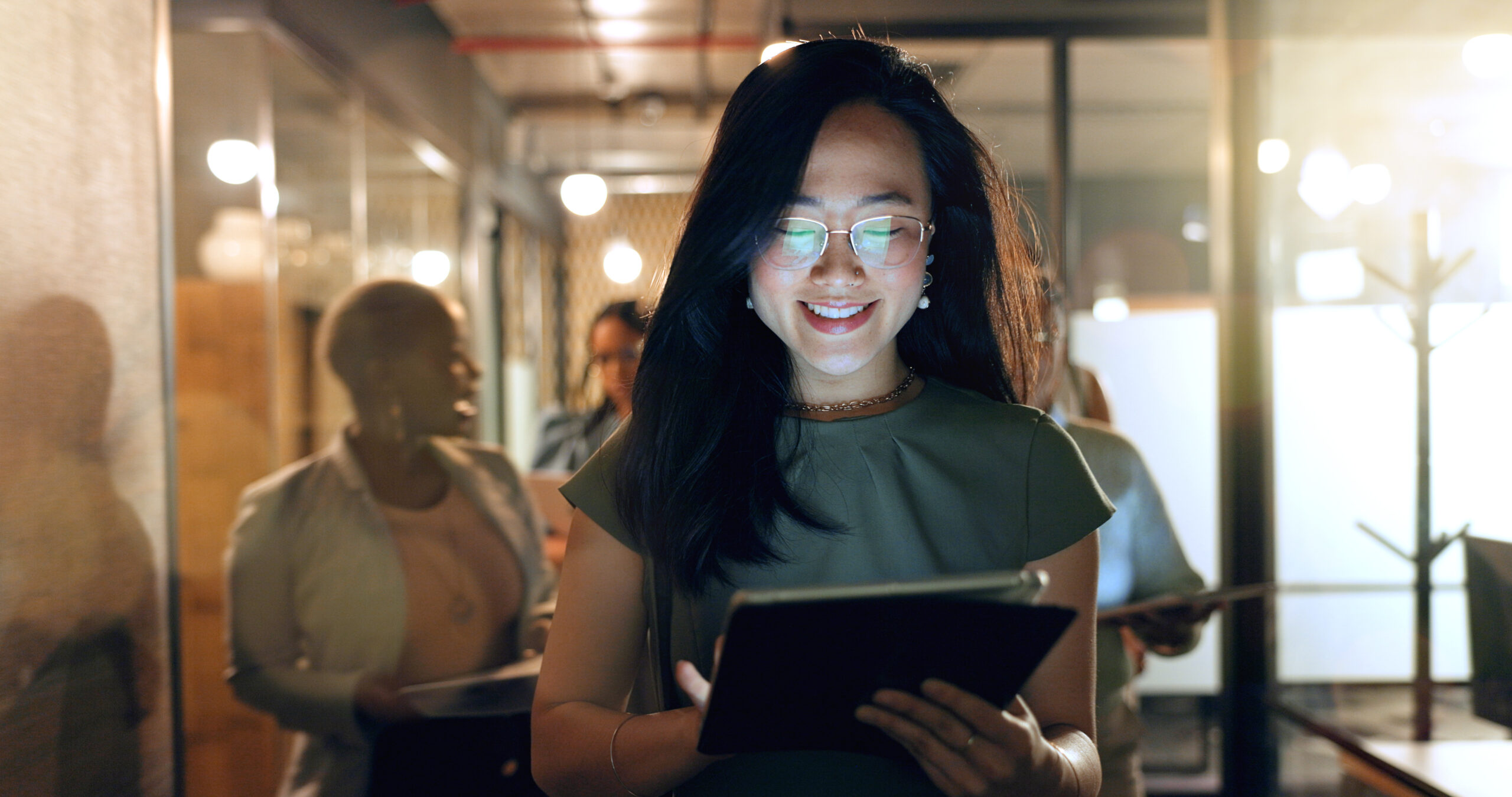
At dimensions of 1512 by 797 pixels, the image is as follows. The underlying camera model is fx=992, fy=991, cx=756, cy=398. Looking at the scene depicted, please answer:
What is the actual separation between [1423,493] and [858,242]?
1.61 m

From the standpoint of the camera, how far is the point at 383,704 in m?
2.01

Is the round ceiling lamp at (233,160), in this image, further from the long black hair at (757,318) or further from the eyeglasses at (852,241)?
the eyeglasses at (852,241)

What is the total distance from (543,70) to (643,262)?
2.61 meters

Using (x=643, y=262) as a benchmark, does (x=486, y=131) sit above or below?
above

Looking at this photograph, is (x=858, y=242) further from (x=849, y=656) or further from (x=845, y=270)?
(x=849, y=656)

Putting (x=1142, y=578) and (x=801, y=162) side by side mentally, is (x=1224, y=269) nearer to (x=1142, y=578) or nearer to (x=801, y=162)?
(x=1142, y=578)

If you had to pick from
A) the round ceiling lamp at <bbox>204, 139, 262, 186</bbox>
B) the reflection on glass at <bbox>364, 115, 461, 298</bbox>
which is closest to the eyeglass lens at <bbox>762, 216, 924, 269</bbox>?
the round ceiling lamp at <bbox>204, 139, 262, 186</bbox>

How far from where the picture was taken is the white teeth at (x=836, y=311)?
109 centimetres

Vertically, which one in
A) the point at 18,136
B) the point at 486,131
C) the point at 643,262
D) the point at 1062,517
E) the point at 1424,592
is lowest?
the point at 1424,592

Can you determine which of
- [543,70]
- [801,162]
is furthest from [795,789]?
[543,70]

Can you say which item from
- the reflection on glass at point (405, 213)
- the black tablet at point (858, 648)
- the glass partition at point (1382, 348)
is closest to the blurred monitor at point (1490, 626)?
the glass partition at point (1382, 348)

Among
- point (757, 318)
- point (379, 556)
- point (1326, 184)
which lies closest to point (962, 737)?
point (757, 318)

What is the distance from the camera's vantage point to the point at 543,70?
6.19m

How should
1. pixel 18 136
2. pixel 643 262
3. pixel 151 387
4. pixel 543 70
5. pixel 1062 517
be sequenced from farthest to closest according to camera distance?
1. pixel 643 262
2. pixel 543 70
3. pixel 151 387
4. pixel 18 136
5. pixel 1062 517
